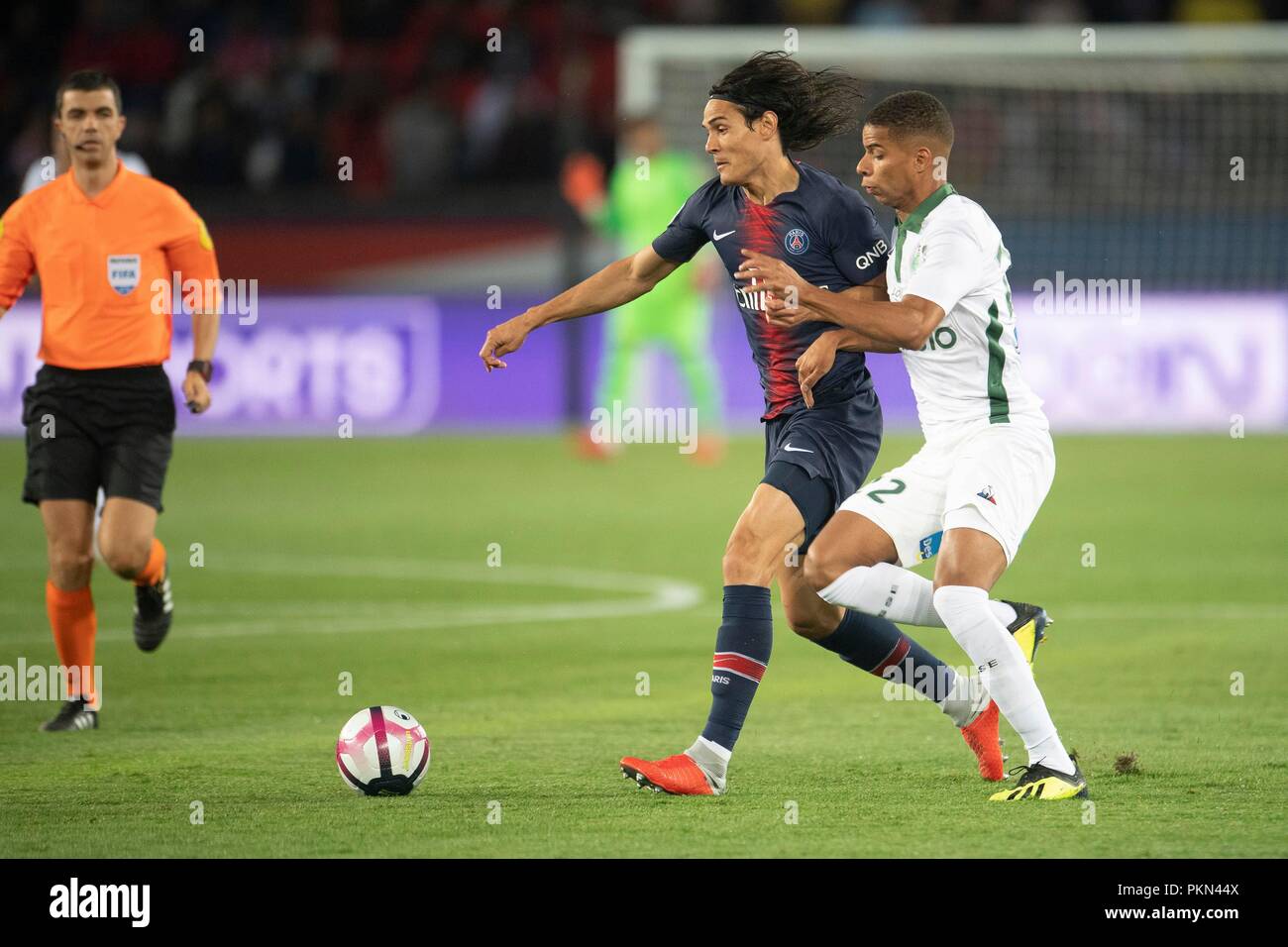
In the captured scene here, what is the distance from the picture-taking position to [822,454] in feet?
20.9

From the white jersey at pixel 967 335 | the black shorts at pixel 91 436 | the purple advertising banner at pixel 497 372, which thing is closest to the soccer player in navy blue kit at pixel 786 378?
the white jersey at pixel 967 335

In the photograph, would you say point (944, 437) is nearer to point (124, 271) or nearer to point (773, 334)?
point (773, 334)

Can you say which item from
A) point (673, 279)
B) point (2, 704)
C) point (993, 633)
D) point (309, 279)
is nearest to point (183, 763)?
point (2, 704)

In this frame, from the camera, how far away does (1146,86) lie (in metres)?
19.1

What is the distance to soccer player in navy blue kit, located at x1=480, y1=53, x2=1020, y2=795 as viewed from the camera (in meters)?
6.17

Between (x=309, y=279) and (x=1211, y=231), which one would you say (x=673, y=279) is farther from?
(x=1211, y=231)

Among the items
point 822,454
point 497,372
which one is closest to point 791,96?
point 822,454

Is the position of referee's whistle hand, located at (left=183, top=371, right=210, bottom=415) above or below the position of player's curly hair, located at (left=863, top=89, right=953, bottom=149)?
below

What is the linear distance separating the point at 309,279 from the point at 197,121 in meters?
3.38

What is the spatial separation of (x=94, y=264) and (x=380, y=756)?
105 inches

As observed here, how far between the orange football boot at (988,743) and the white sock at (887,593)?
33 centimetres

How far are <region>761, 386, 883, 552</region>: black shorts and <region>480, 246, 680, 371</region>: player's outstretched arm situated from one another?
0.65 meters

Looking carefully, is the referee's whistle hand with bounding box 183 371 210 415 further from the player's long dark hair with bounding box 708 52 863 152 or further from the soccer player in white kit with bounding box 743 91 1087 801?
the soccer player in white kit with bounding box 743 91 1087 801

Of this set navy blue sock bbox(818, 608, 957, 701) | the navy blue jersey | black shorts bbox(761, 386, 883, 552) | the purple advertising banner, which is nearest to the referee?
the navy blue jersey
